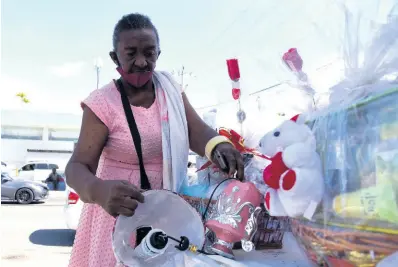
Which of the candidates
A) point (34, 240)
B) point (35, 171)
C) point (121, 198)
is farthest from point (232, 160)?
point (35, 171)

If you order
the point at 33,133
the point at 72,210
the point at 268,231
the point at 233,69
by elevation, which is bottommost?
the point at 72,210

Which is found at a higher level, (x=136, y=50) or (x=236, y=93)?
(x=136, y=50)

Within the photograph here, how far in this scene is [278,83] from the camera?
1.14 meters

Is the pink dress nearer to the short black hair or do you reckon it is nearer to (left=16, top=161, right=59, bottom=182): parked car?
the short black hair

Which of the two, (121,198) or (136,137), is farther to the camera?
(136,137)

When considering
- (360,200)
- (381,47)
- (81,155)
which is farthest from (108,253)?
(381,47)

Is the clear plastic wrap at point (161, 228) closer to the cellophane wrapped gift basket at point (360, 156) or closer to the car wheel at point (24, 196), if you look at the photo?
the cellophane wrapped gift basket at point (360, 156)

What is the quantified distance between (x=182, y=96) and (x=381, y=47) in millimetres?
804

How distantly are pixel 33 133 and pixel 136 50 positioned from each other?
34739mm

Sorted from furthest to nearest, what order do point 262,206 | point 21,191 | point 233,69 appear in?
1. point 21,191
2. point 233,69
3. point 262,206

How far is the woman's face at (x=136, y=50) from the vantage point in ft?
4.08

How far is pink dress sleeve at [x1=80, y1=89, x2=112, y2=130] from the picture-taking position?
48.0 inches

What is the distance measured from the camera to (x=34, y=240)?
5.65 metres

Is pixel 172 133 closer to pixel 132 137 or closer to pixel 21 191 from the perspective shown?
pixel 132 137
